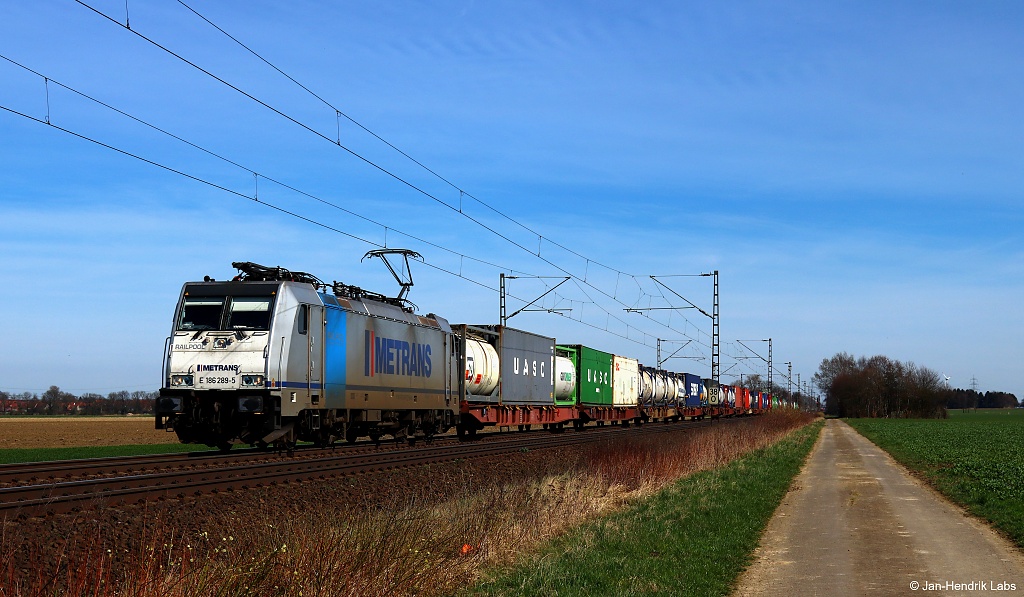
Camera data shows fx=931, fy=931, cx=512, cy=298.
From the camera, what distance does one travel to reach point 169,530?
11.4 meters

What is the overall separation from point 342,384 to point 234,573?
1720 cm

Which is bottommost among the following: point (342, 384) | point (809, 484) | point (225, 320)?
point (809, 484)

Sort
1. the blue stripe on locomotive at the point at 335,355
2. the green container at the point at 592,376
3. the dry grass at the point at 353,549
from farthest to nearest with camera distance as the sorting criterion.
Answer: the green container at the point at 592,376 → the blue stripe on locomotive at the point at 335,355 → the dry grass at the point at 353,549

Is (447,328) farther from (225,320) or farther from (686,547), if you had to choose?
(686,547)

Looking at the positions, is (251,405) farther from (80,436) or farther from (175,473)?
(80,436)

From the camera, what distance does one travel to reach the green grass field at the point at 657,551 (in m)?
10.2

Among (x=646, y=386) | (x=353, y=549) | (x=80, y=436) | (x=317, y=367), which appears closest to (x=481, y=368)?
(x=317, y=367)

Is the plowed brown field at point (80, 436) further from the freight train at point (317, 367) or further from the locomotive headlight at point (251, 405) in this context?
the locomotive headlight at point (251, 405)

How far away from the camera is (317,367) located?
23.8 meters

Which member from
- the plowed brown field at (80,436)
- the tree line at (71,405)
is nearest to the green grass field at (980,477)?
the plowed brown field at (80,436)

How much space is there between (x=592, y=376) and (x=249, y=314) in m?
31.2

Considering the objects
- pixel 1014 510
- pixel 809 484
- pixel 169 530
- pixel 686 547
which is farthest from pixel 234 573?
pixel 809 484

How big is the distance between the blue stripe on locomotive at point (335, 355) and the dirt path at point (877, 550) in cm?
1167

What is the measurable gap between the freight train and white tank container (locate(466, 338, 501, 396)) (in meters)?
0.05
